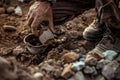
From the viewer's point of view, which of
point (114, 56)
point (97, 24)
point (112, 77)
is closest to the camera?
point (112, 77)

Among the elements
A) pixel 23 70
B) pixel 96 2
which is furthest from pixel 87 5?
pixel 23 70

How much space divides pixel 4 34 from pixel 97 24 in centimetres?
91

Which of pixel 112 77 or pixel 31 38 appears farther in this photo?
pixel 31 38

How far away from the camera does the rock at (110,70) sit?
255 centimetres

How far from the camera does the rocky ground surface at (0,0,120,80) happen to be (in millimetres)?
2214

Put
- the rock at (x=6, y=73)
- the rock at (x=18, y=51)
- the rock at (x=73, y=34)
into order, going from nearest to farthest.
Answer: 1. the rock at (x=6, y=73)
2. the rock at (x=18, y=51)
3. the rock at (x=73, y=34)

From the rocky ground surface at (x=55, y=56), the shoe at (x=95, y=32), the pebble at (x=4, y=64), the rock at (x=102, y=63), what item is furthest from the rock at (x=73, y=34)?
the pebble at (x=4, y=64)

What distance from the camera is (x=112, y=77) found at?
255 centimetres

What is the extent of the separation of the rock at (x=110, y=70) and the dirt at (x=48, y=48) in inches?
14.2

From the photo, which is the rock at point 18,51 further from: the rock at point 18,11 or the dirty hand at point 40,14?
the rock at point 18,11

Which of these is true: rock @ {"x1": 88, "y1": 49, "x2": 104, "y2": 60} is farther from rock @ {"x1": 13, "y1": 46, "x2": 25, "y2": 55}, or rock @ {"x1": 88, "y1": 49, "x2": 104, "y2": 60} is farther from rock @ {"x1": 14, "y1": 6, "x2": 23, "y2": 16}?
rock @ {"x1": 14, "y1": 6, "x2": 23, "y2": 16}

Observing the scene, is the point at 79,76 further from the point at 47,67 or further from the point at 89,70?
the point at 47,67

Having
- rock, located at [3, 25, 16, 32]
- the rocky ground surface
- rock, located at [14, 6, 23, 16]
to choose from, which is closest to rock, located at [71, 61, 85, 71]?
the rocky ground surface

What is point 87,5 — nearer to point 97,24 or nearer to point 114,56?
point 97,24
